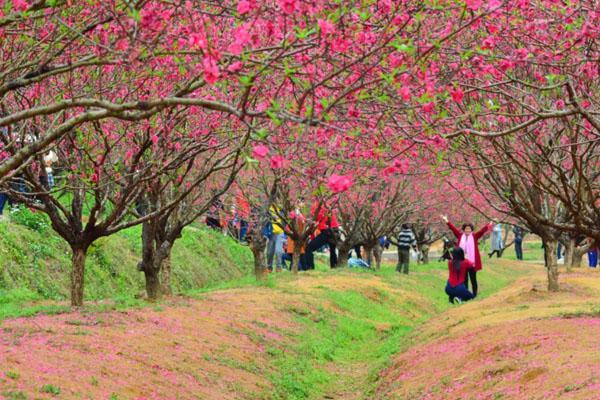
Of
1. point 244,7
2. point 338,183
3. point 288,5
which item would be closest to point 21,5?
point 244,7

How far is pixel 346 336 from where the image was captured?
20672 mm

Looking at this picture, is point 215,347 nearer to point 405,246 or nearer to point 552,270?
point 552,270

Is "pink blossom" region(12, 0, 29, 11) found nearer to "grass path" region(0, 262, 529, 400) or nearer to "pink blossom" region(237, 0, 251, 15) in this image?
"pink blossom" region(237, 0, 251, 15)

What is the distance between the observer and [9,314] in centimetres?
1538

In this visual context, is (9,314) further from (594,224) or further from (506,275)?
(506,275)

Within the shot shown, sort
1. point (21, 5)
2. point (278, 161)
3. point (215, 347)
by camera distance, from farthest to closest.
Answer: point (215, 347) < point (21, 5) < point (278, 161)

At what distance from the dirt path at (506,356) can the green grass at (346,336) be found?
35.1 inches

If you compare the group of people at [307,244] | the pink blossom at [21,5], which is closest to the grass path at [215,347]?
the pink blossom at [21,5]

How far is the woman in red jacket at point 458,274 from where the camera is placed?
22.6m

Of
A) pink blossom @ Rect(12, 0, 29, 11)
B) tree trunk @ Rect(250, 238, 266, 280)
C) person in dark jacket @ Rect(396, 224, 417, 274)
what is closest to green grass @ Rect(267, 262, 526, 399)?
tree trunk @ Rect(250, 238, 266, 280)

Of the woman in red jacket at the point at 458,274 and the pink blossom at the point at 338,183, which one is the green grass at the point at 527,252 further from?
the pink blossom at the point at 338,183

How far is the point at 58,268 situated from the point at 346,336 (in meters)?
6.92

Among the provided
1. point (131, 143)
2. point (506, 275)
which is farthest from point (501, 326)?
point (506, 275)

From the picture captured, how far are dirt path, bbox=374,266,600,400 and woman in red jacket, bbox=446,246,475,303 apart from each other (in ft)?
8.29
